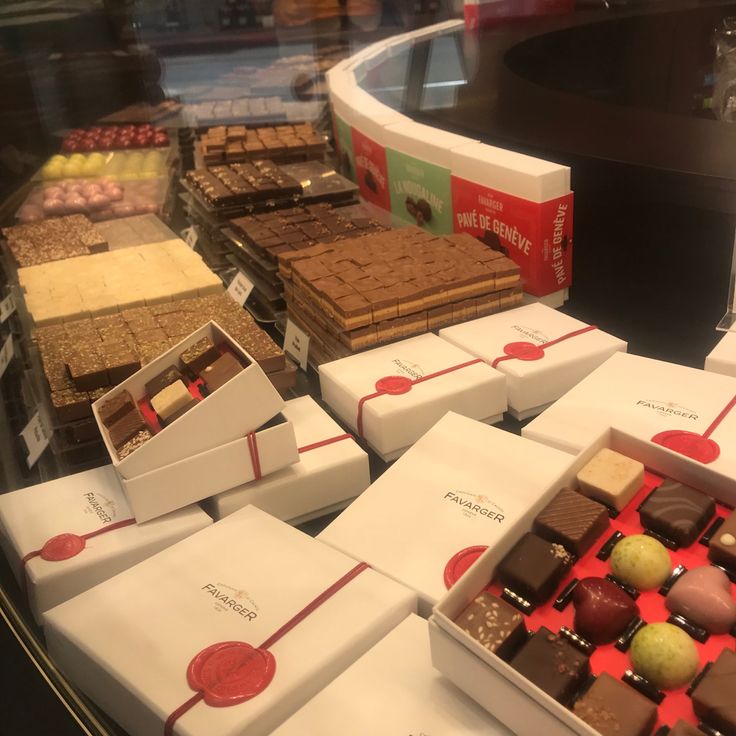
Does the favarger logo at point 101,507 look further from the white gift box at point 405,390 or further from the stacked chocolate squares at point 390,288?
the stacked chocolate squares at point 390,288

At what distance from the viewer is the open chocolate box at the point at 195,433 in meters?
1.63

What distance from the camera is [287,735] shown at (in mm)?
1188

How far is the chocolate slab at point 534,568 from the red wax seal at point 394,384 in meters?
0.78

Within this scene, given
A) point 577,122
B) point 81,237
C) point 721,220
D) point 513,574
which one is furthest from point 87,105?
point 513,574

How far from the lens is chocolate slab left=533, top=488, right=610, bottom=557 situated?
1.31 m

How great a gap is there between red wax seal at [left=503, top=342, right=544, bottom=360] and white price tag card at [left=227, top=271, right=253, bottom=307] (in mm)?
1028

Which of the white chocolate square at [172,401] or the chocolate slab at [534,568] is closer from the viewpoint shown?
the chocolate slab at [534,568]

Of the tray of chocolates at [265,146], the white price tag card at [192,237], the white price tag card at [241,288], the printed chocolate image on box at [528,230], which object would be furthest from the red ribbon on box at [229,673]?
the tray of chocolates at [265,146]

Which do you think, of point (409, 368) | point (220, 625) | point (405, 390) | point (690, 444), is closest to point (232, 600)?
point (220, 625)

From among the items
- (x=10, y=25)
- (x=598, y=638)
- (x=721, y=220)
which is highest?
(x=10, y=25)

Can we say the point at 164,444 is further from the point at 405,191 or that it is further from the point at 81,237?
the point at 81,237

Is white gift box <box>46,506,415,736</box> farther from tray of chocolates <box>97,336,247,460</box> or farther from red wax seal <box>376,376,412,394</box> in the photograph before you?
red wax seal <box>376,376,412,394</box>

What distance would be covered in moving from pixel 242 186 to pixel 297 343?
1.16 m

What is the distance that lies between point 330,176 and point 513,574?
2.63 meters
